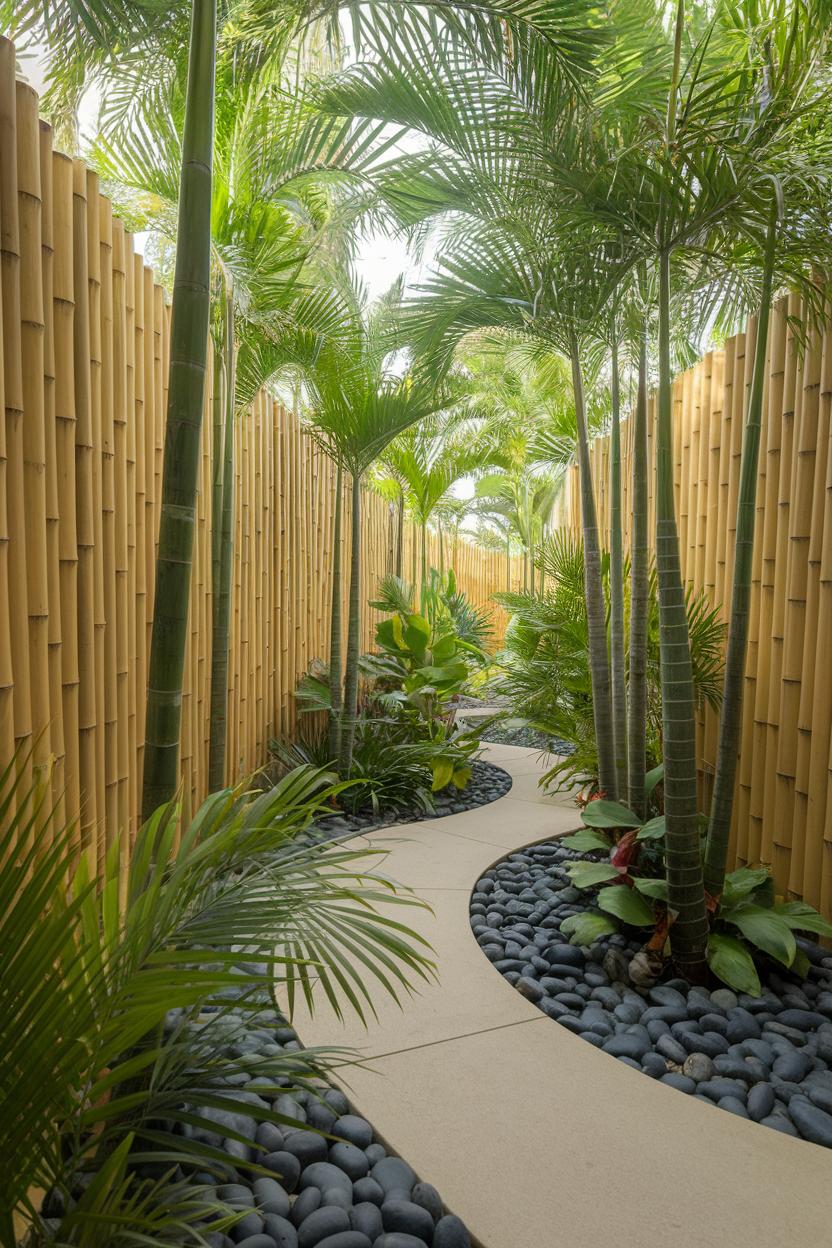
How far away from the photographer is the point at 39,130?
6.02ft

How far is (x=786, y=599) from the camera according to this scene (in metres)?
2.72

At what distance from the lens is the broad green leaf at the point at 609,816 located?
2.75 metres

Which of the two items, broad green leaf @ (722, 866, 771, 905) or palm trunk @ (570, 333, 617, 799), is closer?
broad green leaf @ (722, 866, 771, 905)

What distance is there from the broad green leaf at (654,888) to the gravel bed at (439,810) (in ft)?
4.59

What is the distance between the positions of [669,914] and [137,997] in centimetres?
172

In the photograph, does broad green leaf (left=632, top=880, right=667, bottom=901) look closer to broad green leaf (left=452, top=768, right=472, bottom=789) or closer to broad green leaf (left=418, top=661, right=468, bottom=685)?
broad green leaf (left=452, top=768, right=472, bottom=789)

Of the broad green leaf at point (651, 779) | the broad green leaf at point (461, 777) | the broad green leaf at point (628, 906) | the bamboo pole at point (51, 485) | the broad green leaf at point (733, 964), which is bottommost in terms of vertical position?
the broad green leaf at point (461, 777)

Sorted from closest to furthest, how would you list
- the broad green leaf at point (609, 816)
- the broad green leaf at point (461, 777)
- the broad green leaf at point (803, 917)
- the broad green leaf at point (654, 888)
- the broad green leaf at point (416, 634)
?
the broad green leaf at point (803, 917) → the broad green leaf at point (654, 888) → the broad green leaf at point (609, 816) → the broad green leaf at point (461, 777) → the broad green leaf at point (416, 634)

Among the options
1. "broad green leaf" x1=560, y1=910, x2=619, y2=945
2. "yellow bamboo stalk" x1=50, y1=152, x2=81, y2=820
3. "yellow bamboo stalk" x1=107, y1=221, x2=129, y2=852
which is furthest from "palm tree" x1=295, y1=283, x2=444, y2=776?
"yellow bamboo stalk" x1=50, y1=152, x2=81, y2=820

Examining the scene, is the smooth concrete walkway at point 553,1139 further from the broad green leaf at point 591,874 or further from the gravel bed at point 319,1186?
the broad green leaf at point 591,874

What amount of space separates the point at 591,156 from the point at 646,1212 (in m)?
2.73

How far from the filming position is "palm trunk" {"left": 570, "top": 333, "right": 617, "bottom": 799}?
10.2ft

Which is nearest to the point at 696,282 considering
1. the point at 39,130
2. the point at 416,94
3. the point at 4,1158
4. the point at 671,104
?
the point at 671,104

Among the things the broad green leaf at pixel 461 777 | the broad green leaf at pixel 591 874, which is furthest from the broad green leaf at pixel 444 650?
the broad green leaf at pixel 591 874
